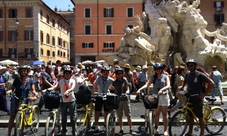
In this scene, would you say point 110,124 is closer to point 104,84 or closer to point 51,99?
point 104,84

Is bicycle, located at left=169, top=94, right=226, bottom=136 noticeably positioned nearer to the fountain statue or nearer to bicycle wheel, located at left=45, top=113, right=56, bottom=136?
bicycle wheel, located at left=45, top=113, right=56, bottom=136

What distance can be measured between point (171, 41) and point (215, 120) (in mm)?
11587

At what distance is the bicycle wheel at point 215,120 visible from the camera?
22.1 feet

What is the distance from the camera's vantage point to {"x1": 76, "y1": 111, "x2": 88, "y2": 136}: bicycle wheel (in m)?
6.59

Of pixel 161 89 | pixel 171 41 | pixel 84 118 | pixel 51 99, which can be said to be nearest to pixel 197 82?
pixel 161 89

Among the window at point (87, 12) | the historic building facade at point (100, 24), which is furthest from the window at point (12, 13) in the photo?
the window at point (87, 12)

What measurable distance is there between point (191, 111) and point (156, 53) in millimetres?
10899

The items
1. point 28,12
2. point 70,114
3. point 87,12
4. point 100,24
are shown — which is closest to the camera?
point 70,114

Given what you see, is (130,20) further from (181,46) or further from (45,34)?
(181,46)

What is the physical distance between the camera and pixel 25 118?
6.29 meters

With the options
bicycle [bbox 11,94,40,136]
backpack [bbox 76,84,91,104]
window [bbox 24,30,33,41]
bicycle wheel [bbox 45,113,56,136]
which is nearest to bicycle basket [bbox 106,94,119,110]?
backpack [bbox 76,84,91,104]

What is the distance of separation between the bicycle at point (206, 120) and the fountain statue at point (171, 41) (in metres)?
9.76

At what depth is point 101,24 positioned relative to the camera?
1822 inches

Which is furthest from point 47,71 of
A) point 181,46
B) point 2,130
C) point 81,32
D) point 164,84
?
point 81,32
